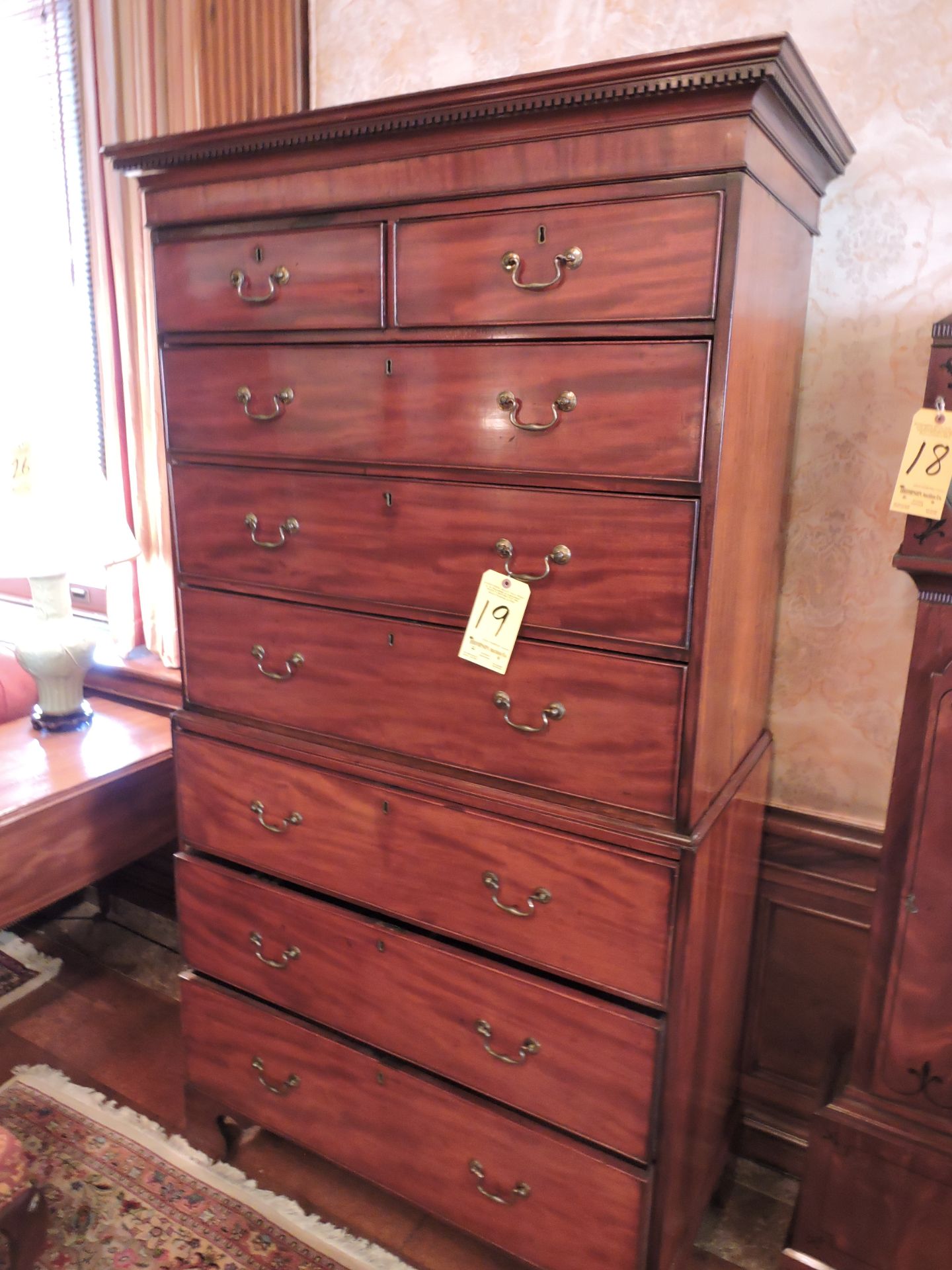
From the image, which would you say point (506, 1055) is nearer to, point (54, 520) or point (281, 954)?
point (281, 954)

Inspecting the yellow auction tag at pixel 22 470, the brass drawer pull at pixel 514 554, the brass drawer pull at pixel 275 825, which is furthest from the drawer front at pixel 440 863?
the yellow auction tag at pixel 22 470

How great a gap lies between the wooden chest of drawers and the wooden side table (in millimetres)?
435

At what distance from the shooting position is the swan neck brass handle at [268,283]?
4.23ft

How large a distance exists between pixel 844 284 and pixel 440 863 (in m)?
1.07

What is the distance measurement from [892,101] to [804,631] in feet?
2.61

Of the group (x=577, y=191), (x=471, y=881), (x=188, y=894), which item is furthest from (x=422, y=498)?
(x=188, y=894)

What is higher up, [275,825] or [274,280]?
[274,280]

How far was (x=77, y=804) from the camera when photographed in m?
1.92

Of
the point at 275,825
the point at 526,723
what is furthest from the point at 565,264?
the point at 275,825

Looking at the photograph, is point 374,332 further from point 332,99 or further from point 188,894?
point 188,894

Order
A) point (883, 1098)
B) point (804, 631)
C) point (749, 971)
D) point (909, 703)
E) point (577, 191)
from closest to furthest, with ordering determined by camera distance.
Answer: point (577, 191), point (909, 703), point (883, 1098), point (804, 631), point (749, 971)

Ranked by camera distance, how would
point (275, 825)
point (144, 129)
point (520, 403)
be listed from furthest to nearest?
1. point (144, 129)
2. point (275, 825)
3. point (520, 403)

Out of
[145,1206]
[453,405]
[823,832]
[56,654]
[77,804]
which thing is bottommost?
[145,1206]

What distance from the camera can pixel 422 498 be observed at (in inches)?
48.7
